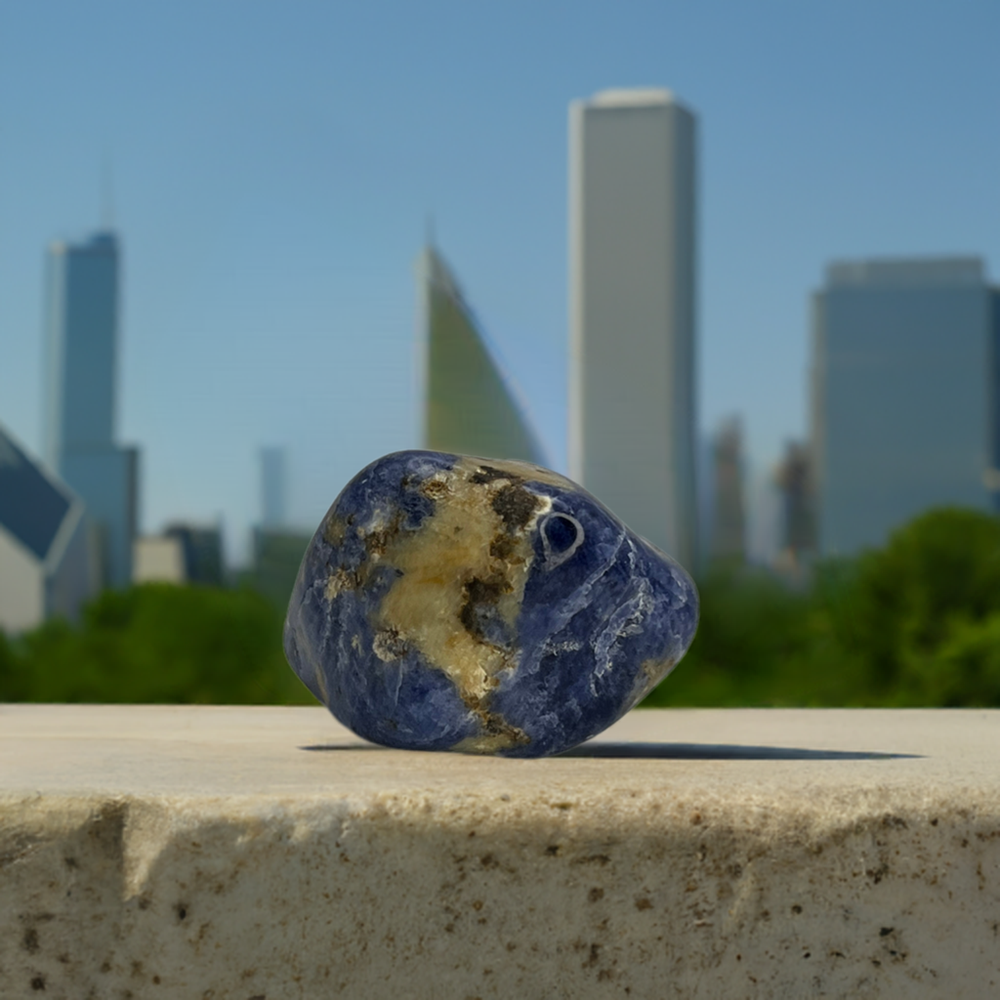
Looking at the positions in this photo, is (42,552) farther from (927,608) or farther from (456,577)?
(456,577)

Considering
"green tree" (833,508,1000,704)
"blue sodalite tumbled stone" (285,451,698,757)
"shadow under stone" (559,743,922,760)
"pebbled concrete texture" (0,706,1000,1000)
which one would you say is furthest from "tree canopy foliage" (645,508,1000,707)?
"pebbled concrete texture" (0,706,1000,1000)

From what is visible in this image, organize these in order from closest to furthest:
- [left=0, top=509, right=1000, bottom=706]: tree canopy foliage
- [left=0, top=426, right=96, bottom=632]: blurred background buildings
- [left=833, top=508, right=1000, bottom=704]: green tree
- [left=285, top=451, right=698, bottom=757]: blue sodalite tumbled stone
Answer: [left=285, top=451, right=698, bottom=757]: blue sodalite tumbled stone → [left=833, top=508, right=1000, bottom=704]: green tree → [left=0, top=509, right=1000, bottom=706]: tree canopy foliage → [left=0, top=426, right=96, bottom=632]: blurred background buildings

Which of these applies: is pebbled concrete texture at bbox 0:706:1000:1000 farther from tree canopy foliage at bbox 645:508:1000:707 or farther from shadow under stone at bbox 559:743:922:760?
tree canopy foliage at bbox 645:508:1000:707

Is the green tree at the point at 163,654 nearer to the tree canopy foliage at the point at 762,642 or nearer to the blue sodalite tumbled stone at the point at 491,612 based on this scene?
the tree canopy foliage at the point at 762,642

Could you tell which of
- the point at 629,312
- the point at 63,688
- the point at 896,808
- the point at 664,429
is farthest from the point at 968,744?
the point at 629,312

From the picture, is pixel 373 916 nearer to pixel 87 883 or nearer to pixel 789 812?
pixel 87 883
